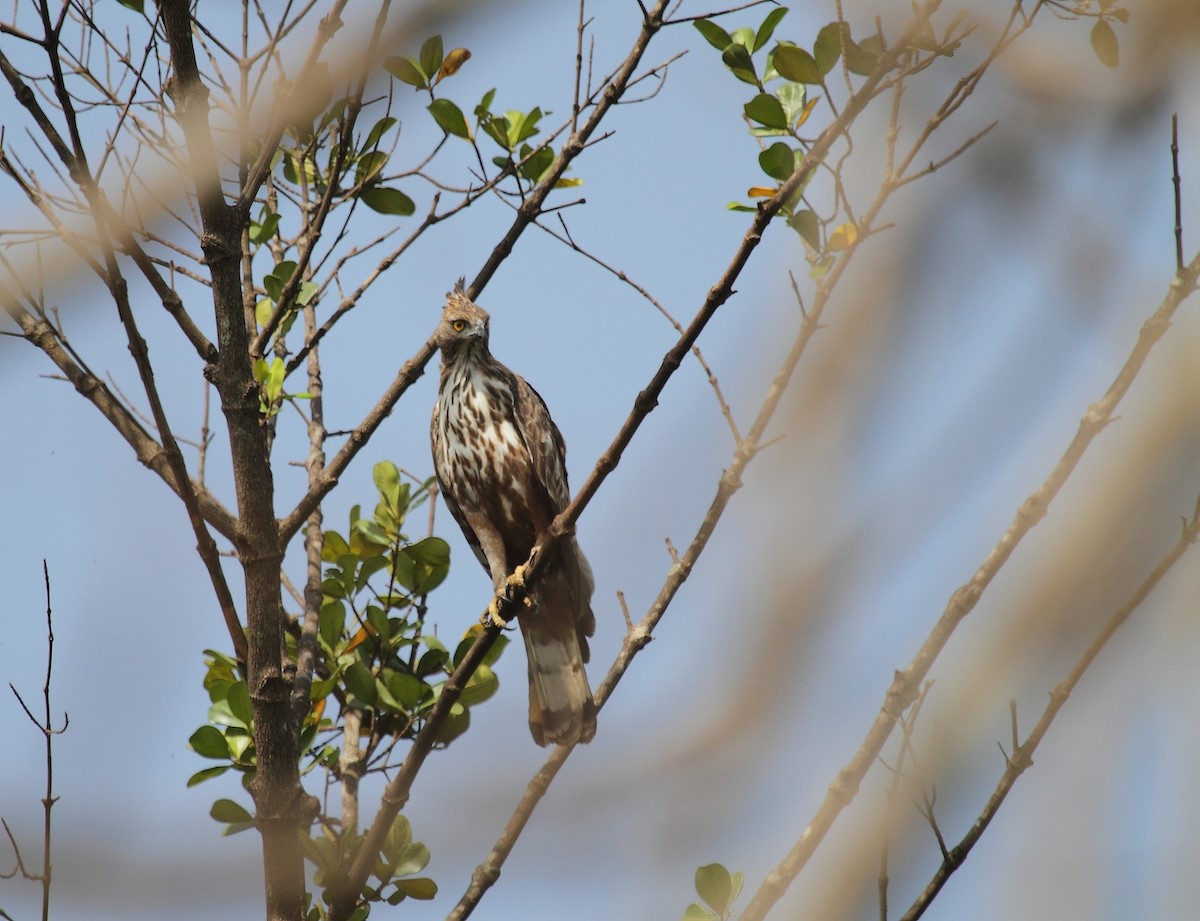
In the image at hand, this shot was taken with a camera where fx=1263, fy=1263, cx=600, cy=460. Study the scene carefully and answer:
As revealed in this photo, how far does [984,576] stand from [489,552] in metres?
3.44

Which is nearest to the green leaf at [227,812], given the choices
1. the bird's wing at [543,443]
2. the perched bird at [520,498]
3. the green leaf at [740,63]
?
the perched bird at [520,498]

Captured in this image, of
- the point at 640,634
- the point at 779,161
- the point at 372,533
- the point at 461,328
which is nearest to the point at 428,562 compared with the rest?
the point at 372,533

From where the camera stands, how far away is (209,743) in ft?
14.6

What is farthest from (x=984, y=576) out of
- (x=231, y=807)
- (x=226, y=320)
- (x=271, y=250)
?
(x=271, y=250)

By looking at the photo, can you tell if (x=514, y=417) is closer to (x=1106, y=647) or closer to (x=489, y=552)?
(x=489, y=552)

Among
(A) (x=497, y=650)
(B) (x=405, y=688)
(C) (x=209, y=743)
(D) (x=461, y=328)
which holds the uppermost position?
(D) (x=461, y=328)

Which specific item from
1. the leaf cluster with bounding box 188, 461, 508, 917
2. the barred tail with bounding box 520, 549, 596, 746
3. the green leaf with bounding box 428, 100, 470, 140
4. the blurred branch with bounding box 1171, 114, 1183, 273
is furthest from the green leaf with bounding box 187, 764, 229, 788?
the blurred branch with bounding box 1171, 114, 1183, 273

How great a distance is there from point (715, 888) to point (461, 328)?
336cm

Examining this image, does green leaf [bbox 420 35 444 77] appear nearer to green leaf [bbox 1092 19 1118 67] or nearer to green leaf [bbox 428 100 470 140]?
green leaf [bbox 428 100 470 140]

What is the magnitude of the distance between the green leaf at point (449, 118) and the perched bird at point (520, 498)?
1.15 m

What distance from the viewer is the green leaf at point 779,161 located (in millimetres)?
4304

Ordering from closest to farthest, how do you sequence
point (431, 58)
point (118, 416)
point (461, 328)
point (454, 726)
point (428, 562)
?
point (118, 416) < point (454, 726) < point (431, 58) < point (428, 562) < point (461, 328)

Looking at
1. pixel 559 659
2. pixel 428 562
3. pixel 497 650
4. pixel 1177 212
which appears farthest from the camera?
pixel 559 659

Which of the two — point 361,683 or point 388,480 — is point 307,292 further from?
point 361,683
